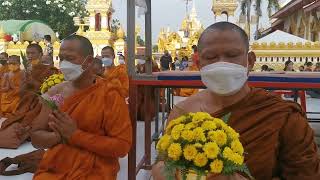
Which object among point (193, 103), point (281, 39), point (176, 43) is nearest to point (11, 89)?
point (193, 103)

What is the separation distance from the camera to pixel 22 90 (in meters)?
6.22

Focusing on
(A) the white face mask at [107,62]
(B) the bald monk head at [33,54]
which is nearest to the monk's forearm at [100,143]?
(B) the bald monk head at [33,54]

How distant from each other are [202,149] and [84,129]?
1398mm

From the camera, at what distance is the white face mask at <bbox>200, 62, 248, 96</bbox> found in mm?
1773

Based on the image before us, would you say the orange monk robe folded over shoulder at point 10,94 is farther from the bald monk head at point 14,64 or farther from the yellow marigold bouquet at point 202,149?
the yellow marigold bouquet at point 202,149

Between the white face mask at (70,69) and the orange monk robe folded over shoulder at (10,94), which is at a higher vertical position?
the white face mask at (70,69)

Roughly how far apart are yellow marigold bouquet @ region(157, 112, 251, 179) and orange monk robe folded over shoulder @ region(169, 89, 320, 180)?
0.22 m

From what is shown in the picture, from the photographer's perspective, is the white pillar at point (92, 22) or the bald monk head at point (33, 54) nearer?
the bald monk head at point (33, 54)

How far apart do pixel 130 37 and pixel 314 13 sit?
656 inches

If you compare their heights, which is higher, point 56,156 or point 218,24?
point 218,24

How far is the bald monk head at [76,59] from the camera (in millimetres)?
2861

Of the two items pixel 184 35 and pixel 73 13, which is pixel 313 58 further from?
pixel 73 13

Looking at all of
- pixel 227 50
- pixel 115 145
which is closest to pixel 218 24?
pixel 227 50

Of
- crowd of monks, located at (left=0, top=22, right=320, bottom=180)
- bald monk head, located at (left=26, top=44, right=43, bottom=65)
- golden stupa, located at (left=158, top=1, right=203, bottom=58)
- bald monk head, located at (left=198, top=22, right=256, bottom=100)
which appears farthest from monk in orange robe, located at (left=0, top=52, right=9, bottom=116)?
golden stupa, located at (left=158, top=1, right=203, bottom=58)
